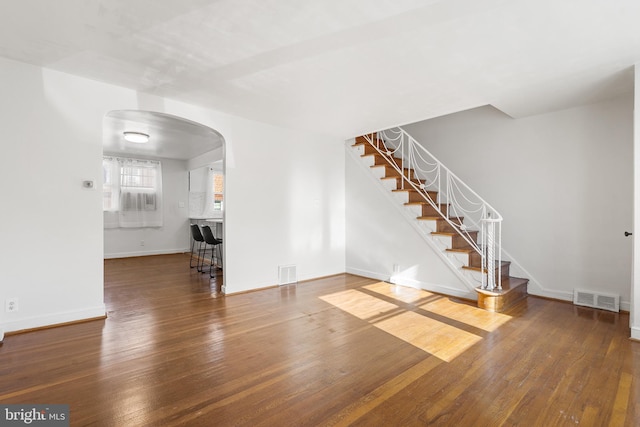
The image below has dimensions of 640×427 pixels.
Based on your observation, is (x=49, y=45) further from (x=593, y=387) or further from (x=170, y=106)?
(x=593, y=387)

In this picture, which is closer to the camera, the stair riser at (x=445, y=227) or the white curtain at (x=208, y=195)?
the stair riser at (x=445, y=227)

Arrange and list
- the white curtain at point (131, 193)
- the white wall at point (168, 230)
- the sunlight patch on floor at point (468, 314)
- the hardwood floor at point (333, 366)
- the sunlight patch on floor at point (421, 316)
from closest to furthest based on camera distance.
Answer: the hardwood floor at point (333, 366), the sunlight patch on floor at point (421, 316), the sunlight patch on floor at point (468, 314), the white curtain at point (131, 193), the white wall at point (168, 230)

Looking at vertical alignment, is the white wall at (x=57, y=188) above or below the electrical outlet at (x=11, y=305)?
above

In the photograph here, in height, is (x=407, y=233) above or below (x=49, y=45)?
below

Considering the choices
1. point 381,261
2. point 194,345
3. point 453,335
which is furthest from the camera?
point 381,261

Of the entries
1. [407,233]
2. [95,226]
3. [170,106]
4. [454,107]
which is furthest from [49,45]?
[407,233]

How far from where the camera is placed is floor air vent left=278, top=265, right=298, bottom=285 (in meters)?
4.69

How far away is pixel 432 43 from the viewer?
93.3 inches

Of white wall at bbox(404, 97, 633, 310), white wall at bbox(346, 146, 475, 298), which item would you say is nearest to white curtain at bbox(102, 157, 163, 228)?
white wall at bbox(346, 146, 475, 298)

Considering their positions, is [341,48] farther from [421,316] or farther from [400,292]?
[400,292]

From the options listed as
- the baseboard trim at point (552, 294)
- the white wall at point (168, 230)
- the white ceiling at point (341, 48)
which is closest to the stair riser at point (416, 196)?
the white ceiling at point (341, 48)

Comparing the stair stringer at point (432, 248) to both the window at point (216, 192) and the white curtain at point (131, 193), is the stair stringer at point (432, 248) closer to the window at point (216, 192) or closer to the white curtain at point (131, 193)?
the window at point (216, 192)

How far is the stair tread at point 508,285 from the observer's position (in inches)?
138

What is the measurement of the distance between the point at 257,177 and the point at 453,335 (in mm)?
3131
